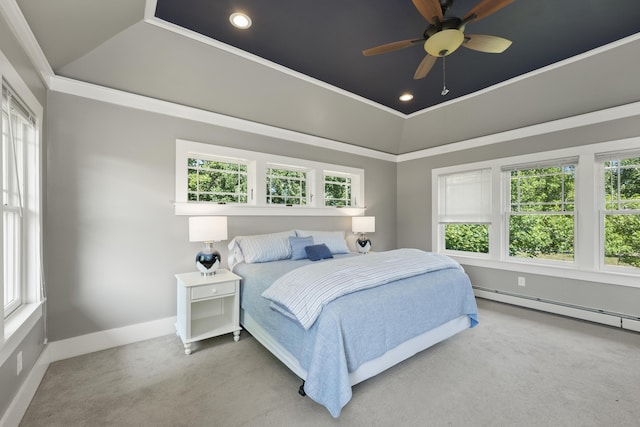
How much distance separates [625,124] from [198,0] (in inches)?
184

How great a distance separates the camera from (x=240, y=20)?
242 centimetres

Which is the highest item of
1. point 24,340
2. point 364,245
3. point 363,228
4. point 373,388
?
point 363,228

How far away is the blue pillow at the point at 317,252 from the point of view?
3.44 meters

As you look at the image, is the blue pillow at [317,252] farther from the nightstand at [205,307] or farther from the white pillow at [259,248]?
the nightstand at [205,307]

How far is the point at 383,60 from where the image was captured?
9.96ft

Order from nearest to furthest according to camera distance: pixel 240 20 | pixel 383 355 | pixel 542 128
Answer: pixel 383 355
pixel 240 20
pixel 542 128

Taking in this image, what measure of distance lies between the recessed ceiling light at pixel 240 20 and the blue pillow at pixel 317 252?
2.41 meters

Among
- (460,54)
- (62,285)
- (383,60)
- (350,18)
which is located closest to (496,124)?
(460,54)

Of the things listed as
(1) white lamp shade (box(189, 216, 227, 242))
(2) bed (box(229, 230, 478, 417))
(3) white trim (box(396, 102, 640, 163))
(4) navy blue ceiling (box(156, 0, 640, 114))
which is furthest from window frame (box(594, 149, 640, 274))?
(1) white lamp shade (box(189, 216, 227, 242))

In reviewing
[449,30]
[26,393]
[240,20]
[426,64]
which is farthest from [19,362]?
[426,64]

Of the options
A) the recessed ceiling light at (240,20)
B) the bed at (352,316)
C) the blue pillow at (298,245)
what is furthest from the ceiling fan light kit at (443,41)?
the blue pillow at (298,245)

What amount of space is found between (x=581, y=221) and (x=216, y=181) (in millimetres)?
4668

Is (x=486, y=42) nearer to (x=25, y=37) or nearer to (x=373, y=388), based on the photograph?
(x=373, y=388)

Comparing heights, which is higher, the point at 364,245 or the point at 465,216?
the point at 465,216
